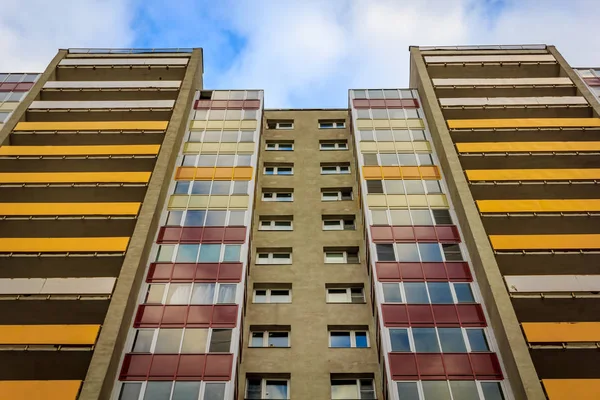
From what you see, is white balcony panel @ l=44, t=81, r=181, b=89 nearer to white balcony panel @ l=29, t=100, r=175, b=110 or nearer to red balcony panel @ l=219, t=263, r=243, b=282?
white balcony panel @ l=29, t=100, r=175, b=110

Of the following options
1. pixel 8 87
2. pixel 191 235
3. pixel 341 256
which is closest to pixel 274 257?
pixel 341 256

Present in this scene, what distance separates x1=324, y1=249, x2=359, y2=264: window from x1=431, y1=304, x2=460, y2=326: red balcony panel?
6478mm

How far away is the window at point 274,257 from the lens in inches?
1108

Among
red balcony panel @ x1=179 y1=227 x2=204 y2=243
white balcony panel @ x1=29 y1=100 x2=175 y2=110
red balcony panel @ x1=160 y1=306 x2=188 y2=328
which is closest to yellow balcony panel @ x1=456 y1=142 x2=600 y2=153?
red balcony panel @ x1=179 y1=227 x2=204 y2=243

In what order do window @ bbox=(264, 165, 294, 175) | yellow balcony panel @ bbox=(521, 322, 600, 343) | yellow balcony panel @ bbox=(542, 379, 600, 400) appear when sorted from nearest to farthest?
yellow balcony panel @ bbox=(542, 379, 600, 400) → yellow balcony panel @ bbox=(521, 322, 600, 343) → window @ bbox=(264, 165, 294, 175)

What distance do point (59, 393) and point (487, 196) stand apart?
72.4ft

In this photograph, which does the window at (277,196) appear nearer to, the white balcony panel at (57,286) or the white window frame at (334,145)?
the white window frame at (334,145)

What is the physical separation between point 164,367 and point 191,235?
750 cm

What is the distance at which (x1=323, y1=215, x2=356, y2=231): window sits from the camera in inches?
1190

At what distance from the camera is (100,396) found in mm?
18234

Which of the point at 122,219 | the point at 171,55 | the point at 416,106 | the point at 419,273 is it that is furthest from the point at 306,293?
the point at 171,55

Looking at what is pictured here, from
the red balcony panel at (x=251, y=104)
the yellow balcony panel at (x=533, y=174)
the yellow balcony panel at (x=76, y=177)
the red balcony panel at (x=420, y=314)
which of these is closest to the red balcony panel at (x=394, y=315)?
the red balcony panel at (x=420, y=314)

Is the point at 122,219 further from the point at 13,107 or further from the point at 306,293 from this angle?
the point at 13,107

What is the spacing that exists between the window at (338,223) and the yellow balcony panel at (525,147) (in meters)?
7.55
